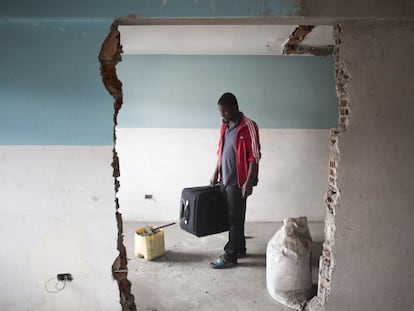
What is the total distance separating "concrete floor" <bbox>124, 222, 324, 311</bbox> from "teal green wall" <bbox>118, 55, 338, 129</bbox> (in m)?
1.60

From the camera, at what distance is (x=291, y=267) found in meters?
2.61

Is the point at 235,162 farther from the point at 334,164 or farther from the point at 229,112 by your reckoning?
the point at 334,164

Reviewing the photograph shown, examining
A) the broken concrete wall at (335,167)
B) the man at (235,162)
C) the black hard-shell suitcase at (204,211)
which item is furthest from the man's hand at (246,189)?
the broken concrete wall at (335,167)

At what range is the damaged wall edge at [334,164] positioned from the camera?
6.81ft

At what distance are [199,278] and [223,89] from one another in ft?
8.17

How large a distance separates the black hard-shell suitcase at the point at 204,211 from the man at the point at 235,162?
86 millimetres

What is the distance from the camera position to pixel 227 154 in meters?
3.15

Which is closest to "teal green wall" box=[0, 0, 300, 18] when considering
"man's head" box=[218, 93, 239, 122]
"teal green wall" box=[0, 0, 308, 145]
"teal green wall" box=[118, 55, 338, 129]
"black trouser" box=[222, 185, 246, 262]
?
"teal green wall" box=[0, 0, 308, 145]

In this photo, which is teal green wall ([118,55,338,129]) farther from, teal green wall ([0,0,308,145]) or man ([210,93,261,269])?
teal green wall ([0,0,308,145])

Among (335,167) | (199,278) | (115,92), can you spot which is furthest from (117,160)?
(199,278)

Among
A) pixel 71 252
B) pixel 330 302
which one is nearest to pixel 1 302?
pixel 71 252

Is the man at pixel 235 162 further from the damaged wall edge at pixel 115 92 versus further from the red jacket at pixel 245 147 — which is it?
the damaged wall edge at pixel 115 92

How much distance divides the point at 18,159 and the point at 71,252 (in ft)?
2.27

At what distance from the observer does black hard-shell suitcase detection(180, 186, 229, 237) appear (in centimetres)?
304
